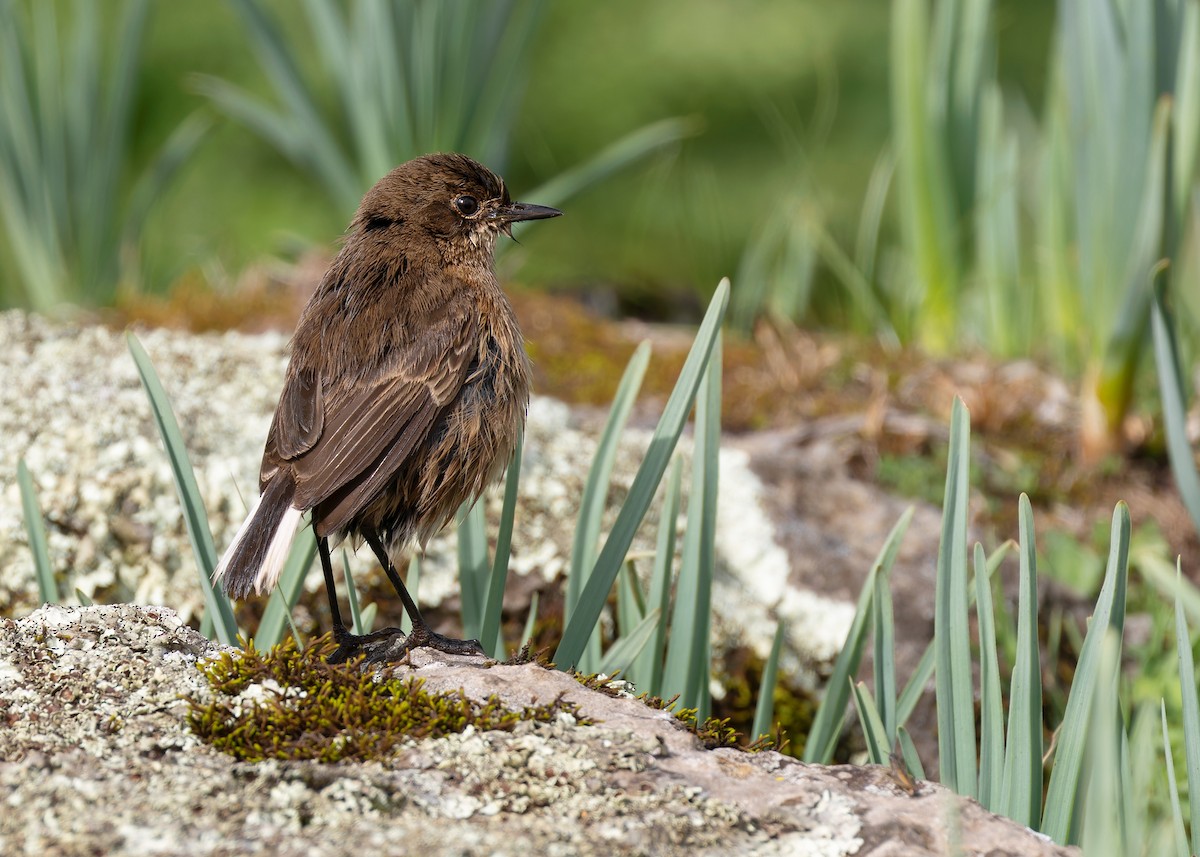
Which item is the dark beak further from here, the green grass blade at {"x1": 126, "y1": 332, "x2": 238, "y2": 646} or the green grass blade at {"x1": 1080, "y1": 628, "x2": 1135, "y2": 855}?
the green grass blade at {"x1": 1080, "y1": 628, "x2": 1135, "y2": 855}

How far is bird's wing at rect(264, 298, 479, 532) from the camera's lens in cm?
269

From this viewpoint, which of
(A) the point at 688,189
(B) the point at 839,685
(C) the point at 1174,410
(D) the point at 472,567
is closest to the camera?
(B) the point at 839,685

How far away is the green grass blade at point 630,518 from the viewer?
2.50 metres

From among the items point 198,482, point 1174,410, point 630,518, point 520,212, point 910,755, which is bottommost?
point 910,755

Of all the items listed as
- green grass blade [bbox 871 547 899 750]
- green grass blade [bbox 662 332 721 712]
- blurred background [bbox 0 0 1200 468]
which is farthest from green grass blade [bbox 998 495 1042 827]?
blurred background [bbox 0 0 1200 468]

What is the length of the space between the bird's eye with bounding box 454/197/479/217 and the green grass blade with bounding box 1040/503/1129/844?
201cm

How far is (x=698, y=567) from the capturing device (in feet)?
8.52

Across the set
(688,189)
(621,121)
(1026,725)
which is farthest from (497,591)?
(621,121)

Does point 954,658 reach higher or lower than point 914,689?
higher

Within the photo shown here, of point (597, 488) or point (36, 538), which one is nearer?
point (36, 538)

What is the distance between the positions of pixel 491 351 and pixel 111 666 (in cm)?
125

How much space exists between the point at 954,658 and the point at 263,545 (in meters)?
1.34

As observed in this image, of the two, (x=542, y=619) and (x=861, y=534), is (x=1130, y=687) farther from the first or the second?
(x=542, y=619)

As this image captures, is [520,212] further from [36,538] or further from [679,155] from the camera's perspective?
[679,155]
